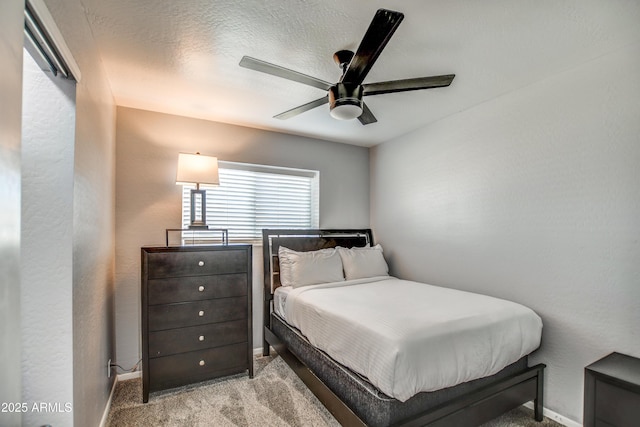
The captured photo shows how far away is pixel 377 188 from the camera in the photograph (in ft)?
13.2

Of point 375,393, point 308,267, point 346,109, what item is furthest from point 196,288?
point 346,109

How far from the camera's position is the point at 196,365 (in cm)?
252

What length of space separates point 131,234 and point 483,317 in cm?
293

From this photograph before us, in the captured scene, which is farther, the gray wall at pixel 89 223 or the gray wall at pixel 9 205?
the gray wall at pixel 89 223

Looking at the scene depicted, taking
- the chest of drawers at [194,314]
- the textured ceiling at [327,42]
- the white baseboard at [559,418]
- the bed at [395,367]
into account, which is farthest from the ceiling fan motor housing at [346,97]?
the white baseboard at [559,418]

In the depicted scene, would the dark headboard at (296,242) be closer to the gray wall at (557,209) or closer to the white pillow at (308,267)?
the white pillow at (308,267)

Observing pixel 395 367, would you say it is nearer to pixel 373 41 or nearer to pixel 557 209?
pixel 373 41

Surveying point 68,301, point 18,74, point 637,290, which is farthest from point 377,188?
point 18,74

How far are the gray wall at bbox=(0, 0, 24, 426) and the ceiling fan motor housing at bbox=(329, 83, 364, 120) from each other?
1.40 metres

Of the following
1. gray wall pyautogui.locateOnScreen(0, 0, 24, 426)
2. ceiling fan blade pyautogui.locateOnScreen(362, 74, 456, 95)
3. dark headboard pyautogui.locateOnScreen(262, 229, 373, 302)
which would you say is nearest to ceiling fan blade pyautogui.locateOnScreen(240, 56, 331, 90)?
ceiling fan blade pyautogui.locateOnScreen(362, 74, 456, 95)

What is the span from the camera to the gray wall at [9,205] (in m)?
0.62

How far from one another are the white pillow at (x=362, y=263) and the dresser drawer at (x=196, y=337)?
3.95 feet

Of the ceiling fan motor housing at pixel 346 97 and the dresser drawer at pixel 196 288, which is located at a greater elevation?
the ceiling fan motor housing at pixel 346 97

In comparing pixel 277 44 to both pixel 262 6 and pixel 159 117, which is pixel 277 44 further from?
pixel 159 117
